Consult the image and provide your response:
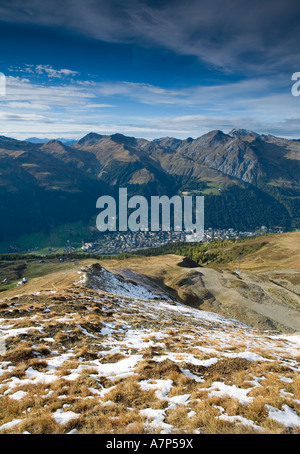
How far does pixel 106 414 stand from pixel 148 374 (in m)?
4.41

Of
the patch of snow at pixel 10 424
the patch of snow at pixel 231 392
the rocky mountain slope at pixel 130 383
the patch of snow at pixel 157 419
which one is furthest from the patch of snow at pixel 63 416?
the patch of snow at pixel 231 392

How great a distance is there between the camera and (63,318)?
22.7 m

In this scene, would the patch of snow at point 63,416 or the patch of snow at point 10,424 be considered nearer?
the patch of snow at point 10,424

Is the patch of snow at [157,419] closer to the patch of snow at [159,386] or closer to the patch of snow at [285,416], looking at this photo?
the patch of snow at [159,386]

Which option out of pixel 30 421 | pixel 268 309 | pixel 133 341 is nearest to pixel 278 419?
pixel 30 421

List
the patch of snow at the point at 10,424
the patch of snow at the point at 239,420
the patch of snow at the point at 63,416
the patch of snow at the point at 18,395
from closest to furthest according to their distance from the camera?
the patch of snow at the point at 239,420 → the patch of snow at the point at 10,424 → the patch of snow at the point at 63,416 → the patch of snow at the point at 18,395

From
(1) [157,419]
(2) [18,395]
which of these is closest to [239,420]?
(1) [157,419]

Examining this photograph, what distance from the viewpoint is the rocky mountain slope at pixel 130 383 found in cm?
846

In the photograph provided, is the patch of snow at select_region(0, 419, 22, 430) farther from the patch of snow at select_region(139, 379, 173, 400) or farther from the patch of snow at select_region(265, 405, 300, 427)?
the patch of snow at select_region(265, 405, 300, 427)

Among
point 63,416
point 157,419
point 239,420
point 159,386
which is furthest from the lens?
point 159,386

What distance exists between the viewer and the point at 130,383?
38.3 feet

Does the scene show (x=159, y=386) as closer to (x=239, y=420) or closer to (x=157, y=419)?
(x=157, y=419)

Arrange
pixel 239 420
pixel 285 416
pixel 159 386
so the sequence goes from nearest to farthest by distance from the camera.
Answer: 1. pixel 239 420
2. pixel 285 416
3. pixel 159 386
